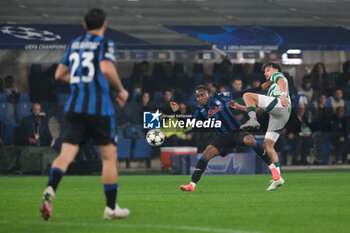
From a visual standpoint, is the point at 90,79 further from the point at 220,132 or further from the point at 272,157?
the point at 272,157

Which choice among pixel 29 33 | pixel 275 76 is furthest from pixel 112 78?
pixel 29 33

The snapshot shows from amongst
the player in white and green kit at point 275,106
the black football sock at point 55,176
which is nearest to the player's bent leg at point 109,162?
the black football sock at point 55,176

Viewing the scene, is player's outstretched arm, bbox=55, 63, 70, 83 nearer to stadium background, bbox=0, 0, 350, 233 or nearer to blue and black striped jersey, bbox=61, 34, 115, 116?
blue and black striped jersey, bbox=61, 34, 115, 116

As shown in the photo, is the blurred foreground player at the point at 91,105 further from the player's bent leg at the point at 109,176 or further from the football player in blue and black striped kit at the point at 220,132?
the football player in blue and black striped kit at the point at 220,132

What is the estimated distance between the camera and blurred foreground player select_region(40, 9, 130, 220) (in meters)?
7.34

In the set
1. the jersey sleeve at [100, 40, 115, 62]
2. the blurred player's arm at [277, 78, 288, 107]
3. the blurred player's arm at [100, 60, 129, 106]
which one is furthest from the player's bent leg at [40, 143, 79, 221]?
the blurred player's arm at [277, 78, 288, 107]

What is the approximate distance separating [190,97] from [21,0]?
5.15 meters

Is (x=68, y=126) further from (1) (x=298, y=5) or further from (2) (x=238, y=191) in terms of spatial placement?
(1) (x=298, y=5)

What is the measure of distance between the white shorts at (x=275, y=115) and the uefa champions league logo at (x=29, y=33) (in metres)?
7.91

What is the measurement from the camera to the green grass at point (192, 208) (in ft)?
23.0

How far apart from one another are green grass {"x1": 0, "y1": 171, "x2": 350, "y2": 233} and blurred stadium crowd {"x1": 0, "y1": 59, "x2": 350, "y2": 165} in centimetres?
511

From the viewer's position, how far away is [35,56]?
20.3 m

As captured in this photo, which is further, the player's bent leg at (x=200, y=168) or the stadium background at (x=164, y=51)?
the stadium background at (x=164, y=51)
